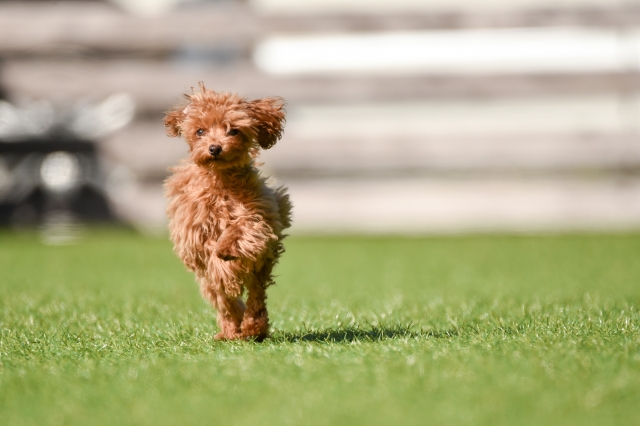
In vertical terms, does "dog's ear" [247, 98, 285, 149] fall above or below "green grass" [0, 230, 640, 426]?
above

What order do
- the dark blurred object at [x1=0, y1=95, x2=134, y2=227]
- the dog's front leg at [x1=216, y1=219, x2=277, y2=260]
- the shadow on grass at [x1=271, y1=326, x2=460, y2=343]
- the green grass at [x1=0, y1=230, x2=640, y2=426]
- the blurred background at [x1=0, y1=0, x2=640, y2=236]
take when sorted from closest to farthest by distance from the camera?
the green grass at [x1=0, y1=230, x2=640, y2=426], the dog's front leg at [x1=216, y1=219, x2=277, y2=260], the shadow on grass at [x1=271, y1=326, x2=460, y2=343], the blurred background at [x1=0, y1=0, x2=640, y2=236], the dark blurred object at [x1=0, y1=95, x2=134, y2=227]

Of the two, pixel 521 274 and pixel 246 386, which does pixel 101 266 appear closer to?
pixel 521 274

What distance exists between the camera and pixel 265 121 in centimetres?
342

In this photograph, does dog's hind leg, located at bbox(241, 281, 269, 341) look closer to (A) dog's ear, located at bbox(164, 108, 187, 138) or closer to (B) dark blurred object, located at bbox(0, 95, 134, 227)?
(A) dog's ear, located at bbox(164, 108, 187, 138)

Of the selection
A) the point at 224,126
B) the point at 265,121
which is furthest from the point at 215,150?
the point at 265,121

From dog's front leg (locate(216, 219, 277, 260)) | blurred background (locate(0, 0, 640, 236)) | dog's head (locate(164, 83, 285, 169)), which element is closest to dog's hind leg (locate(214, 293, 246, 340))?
dog's front leg (locate(216, 219, 277, 260))

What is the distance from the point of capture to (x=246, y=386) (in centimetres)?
255

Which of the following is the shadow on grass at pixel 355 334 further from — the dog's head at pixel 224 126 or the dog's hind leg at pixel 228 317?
the dog's head at pixel 224 126

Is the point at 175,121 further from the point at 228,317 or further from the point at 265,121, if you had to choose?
the point at 228,317

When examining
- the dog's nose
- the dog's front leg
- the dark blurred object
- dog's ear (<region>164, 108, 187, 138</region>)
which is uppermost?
dog's ear (<region>164, 108, 187, 138</region>)

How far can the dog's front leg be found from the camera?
3.19 meters

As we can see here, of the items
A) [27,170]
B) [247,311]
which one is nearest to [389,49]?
[27,170]

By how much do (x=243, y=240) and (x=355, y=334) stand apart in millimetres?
583

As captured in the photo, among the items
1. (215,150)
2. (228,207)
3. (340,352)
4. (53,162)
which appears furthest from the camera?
(53,162)
